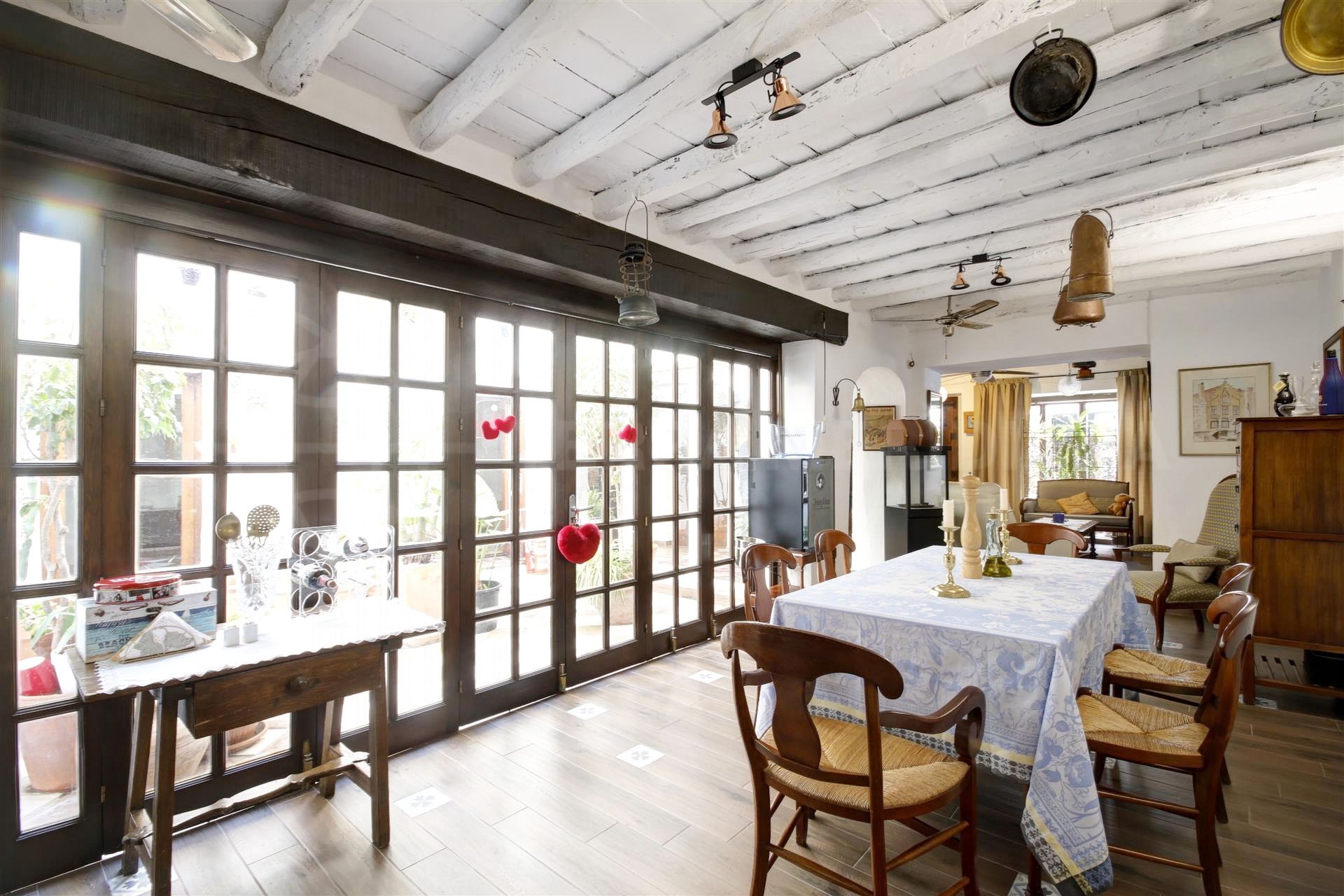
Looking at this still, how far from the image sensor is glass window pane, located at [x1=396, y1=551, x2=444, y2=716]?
2764mm

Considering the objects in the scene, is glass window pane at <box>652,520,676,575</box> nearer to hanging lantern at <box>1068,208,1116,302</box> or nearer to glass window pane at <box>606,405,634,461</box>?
glass window pane at <box>606,405,634,461</box>

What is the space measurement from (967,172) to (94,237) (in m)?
3.45

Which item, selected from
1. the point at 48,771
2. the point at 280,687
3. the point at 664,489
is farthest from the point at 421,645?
the point at 664,489

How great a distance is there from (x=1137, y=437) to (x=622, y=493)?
9.04 m

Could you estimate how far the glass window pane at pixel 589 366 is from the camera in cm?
353

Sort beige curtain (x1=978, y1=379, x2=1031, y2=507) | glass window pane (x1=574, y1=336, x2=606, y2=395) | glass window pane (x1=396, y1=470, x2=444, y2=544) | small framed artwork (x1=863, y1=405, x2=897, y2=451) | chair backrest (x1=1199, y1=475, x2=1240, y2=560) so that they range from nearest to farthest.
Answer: glass window pane (x1=396, y1=470, x2=444, y2=544) < glass window pane (x1=574, y1=336, x2=606, y2=395) < chair backrest (x1=1199, y1=475, x2=1240, y2=560) < small framed artwork (x1=863, y1=405, x2=897, y2=451) < beige curtain (x1=978, y1=379, x2=1031, y2=507)

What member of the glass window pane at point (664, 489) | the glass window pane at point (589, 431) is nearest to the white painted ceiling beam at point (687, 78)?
the glass window pane at point (589, 431)

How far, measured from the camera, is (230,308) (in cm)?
230

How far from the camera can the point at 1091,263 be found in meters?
2.41

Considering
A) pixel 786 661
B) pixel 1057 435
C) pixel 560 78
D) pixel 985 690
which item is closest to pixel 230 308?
pixel 560 78

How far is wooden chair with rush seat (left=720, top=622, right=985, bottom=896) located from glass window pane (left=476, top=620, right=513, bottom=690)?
5.76ft

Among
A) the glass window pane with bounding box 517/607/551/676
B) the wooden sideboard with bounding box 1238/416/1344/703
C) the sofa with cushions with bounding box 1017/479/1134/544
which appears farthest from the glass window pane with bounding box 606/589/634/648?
the sofa with cushions with bounding box 1017/479/1134/544

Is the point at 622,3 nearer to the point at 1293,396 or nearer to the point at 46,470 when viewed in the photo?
the point at 46,470

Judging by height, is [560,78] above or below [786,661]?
above
